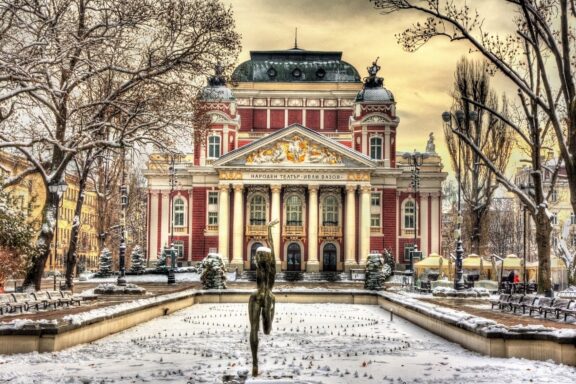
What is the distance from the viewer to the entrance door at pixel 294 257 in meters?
66.6

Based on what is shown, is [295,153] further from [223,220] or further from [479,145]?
[479,145]

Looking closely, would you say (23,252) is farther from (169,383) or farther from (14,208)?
(169,383)

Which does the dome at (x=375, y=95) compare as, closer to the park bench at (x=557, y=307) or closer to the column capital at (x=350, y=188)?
the column capital at (x=350, y=188)

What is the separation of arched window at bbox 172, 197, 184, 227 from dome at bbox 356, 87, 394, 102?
57.4 feet

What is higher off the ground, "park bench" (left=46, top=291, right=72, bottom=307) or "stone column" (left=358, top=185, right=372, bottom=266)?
"stone column" (left=358, top=185, right=372, bottom=266)

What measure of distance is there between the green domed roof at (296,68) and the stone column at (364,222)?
13.0 meters

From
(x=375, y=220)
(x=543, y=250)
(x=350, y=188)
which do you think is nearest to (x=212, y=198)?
(x=350, y=188)

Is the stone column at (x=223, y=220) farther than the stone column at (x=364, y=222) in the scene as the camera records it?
Yes

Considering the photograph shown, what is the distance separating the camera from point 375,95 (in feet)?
225

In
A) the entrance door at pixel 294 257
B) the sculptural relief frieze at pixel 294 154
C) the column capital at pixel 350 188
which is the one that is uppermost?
the sculptural relief frieze at pixel 294 154

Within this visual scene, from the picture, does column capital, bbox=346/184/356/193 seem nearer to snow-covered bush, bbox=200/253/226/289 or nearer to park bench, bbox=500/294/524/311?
snow-covered bush, bbox=200/253/226/289

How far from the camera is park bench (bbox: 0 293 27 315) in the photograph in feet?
66.5

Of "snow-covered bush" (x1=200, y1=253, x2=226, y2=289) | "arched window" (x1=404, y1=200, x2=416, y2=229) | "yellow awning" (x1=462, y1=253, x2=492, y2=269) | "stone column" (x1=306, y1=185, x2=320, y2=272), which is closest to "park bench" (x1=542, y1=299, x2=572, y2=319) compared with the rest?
"snow-covered bush" (x1=200, y1=253, x2=226, y2=289)

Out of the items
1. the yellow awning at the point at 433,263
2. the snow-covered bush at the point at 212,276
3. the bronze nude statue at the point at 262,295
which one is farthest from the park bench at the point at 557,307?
the yellow awning at the point at 433,263
